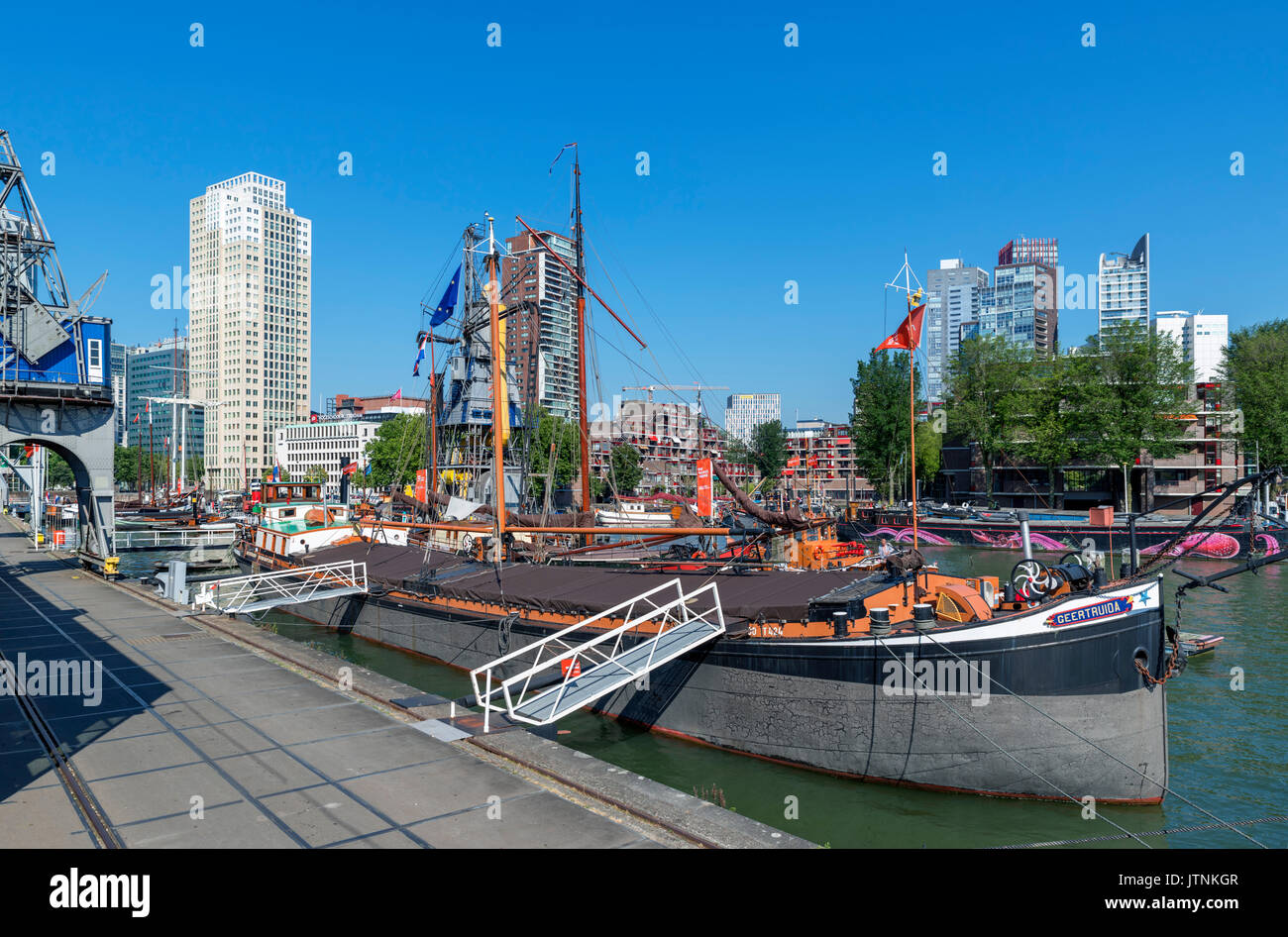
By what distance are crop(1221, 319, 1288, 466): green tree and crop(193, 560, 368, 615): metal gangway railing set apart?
72578 mm

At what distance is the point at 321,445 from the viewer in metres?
171

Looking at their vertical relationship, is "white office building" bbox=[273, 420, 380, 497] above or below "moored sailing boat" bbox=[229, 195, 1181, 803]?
above

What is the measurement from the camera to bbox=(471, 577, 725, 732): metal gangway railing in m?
12.4

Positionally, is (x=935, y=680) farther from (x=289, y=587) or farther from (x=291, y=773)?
(x=289, y=587)

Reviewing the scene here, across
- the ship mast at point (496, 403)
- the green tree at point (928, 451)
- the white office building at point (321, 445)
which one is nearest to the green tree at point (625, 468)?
the green tree at point (928, 451)

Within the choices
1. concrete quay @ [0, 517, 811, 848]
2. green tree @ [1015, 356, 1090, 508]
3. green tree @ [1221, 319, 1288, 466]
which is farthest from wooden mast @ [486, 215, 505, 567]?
green tree @ [1221, 319, 1288, 466]

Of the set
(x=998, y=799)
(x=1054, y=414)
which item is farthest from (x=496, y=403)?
(x=1054, y=414)

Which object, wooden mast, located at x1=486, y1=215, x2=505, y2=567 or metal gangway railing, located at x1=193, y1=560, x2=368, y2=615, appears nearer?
wooden mast, located at x1=486, y1=215, x2=505, y2=567

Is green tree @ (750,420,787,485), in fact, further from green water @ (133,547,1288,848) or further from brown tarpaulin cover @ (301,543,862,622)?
green water @ (133,547,1288,848)

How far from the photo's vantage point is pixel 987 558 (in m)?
56.5

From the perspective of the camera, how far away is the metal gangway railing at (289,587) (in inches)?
925

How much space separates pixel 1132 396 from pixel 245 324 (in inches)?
6694
